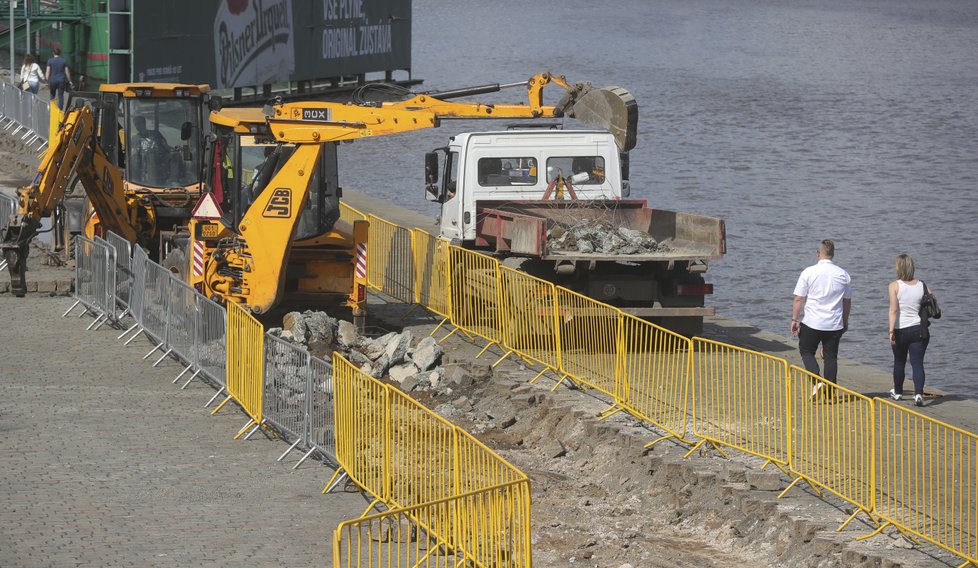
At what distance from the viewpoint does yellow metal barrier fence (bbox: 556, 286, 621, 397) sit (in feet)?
48.4

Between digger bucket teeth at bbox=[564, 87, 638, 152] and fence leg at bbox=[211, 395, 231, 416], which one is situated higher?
digger bucket teeth at bbox=[564, 87, 638, 152]

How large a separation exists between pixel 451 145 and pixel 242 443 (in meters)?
7.30

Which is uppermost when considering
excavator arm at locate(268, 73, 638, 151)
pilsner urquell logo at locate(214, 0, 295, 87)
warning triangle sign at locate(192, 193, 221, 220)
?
pilsner urquell logo at locate(214, 0, 295, 87)

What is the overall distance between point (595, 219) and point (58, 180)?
7370 mm

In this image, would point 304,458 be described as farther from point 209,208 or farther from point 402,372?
point 209,208

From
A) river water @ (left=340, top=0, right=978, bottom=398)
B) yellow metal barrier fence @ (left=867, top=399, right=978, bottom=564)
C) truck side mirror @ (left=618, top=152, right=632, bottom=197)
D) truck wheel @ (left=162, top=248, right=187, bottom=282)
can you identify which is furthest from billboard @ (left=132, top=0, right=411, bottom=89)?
yellow metal barrier fence @ (left=867, top=399, right=978, bottom=564)

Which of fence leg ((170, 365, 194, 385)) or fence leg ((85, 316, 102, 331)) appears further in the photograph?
fence leg ((85, 316, 102, 331))

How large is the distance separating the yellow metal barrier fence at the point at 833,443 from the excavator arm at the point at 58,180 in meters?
11.3

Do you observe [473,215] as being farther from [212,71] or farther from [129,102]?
[212,71]

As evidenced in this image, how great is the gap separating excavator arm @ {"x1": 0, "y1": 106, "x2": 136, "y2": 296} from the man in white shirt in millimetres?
10422

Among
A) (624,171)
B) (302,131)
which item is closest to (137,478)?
(302,131)

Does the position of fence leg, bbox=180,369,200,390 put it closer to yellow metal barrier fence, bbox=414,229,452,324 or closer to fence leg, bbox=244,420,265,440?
fence leg, bbox=244,420,265,440

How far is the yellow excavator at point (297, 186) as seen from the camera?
56.7 ft

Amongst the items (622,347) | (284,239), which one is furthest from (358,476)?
(284,239)
